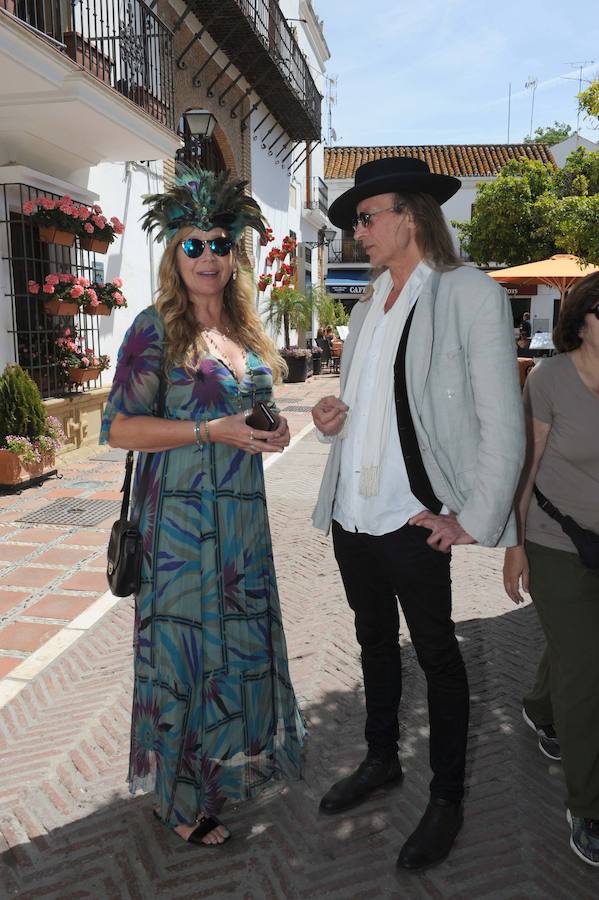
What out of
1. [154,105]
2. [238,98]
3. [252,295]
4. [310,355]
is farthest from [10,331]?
[310,355]

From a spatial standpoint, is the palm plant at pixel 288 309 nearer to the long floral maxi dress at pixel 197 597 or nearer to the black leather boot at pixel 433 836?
the long floral maxi dress at pixel 197 597

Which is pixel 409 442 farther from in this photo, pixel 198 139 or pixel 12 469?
pixel 198 139

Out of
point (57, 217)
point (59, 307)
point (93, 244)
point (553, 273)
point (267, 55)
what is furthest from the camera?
point (267, 55)

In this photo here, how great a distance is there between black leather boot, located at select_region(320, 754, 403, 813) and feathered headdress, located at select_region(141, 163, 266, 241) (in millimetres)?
1997

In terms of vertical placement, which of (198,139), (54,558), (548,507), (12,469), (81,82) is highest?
(198,139)

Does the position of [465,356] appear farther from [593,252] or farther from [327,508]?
[593,252]

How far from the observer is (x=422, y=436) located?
220 centimetres

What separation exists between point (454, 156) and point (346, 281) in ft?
31.8

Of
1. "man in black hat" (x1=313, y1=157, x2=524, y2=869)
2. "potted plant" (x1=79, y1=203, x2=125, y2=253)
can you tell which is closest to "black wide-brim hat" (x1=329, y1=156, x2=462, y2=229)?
"man in black hat" (x1=313, y1=157, x2=524, y2=869)

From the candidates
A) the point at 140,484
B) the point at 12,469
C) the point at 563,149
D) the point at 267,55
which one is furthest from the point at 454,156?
the point at 140,484

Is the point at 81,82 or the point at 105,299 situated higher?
the point at 81,82

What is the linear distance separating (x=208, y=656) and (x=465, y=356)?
1.27 meters

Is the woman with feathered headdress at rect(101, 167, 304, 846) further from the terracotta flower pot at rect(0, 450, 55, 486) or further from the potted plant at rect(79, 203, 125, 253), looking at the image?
the potted plant at rect(79, 203, 125, 253)

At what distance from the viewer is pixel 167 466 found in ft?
7.80
